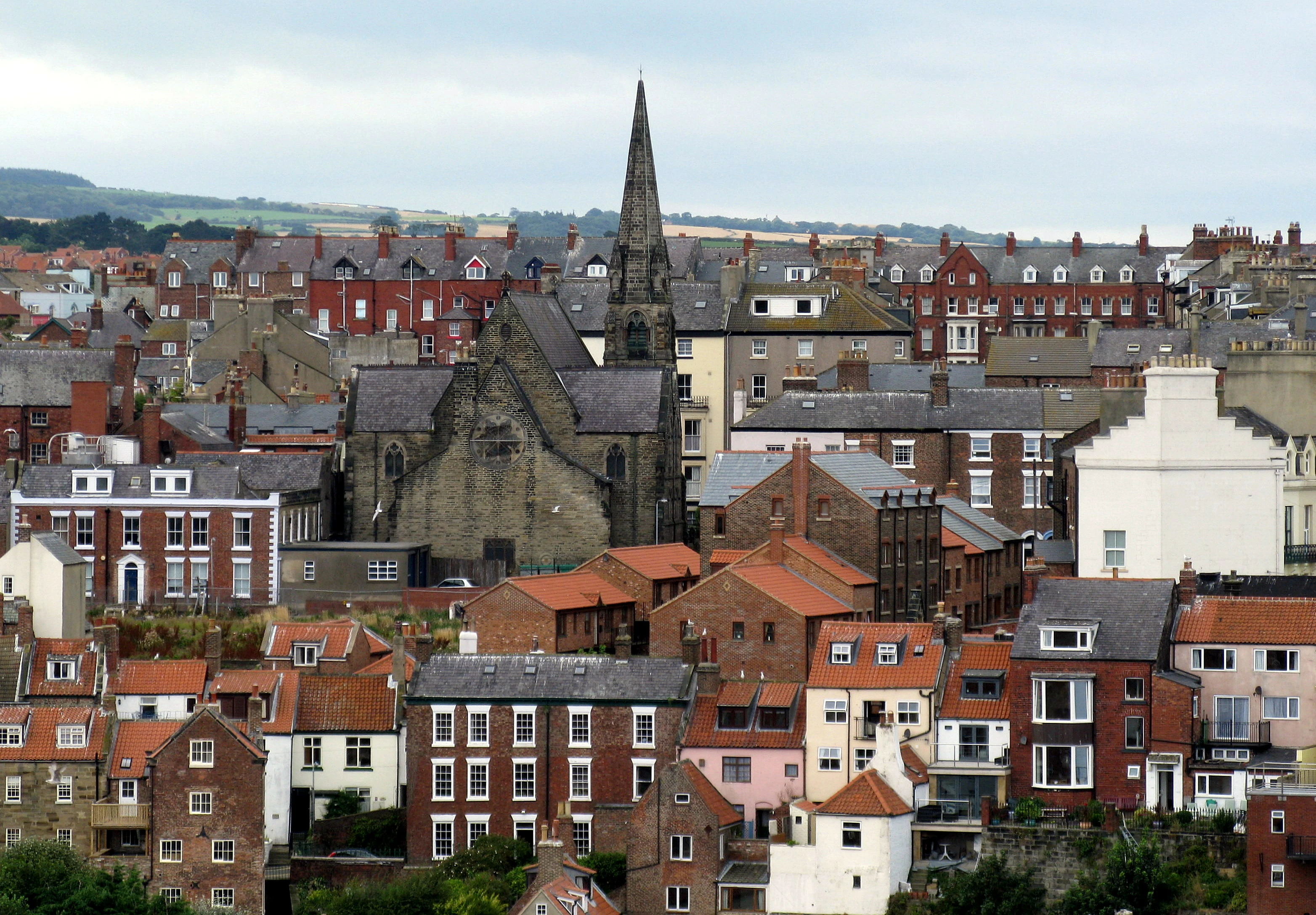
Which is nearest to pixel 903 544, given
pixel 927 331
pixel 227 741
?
pixel 227 741

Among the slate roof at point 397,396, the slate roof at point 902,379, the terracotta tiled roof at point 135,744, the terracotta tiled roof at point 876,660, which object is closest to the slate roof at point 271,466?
the slate roof at point 397,396

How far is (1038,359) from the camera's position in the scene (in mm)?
105875

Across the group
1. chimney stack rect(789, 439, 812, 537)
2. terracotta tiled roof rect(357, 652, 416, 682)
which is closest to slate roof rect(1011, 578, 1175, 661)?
chimney stack rect(789, 439, 812, 537)

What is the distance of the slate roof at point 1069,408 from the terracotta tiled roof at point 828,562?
56.1 feet

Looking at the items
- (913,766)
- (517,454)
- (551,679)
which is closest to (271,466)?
(517,454)

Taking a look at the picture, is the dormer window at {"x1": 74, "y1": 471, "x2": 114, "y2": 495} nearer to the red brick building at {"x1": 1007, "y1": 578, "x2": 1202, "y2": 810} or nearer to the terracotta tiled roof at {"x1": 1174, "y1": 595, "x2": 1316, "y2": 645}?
the red brick building at {"x1": 1007, "y1": 578, "x2": 1202, "y2": 810}

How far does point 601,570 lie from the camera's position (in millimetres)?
78125

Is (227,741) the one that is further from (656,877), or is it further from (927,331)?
(927,331)

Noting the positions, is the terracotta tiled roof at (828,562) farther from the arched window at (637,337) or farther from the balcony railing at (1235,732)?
the arched window at (637,337)

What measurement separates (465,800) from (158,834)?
312 inches

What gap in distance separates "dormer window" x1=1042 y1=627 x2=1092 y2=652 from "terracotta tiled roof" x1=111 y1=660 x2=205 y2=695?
23.6 m

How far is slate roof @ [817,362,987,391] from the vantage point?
98.4m

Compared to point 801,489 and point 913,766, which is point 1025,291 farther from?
point 913,766

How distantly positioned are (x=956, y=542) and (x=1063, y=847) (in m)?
21.9
